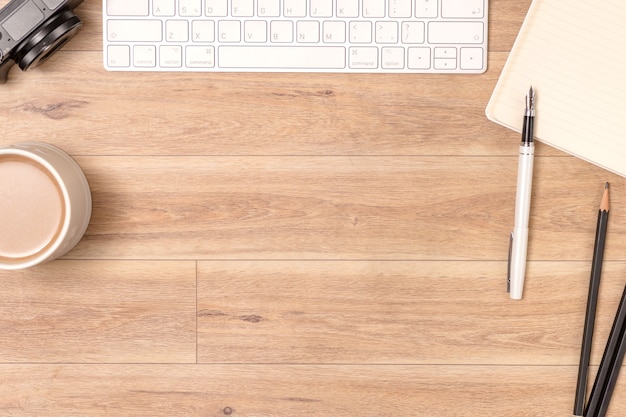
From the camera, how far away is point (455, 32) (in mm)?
659

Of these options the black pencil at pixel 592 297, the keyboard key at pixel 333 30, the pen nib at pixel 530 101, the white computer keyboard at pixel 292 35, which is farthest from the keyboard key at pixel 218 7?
the black pencil at pixel 592 297

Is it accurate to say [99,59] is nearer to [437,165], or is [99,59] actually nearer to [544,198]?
[437,165]

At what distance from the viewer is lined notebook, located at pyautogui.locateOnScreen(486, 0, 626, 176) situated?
25.4 inches

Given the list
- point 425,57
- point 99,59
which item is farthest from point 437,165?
point 99,59

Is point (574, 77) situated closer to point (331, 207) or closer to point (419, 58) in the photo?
point (419, 58)

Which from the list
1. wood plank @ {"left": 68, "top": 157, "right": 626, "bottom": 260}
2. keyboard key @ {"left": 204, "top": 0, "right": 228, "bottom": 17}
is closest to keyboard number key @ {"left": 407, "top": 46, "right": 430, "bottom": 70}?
wood plank @ {"left": 68, "top": 157, "right": 626, "bottom": 260}

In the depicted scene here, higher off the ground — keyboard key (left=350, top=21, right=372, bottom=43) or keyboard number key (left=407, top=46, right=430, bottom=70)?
keyboard key (left=350, top=21, right=372, bottom=43)

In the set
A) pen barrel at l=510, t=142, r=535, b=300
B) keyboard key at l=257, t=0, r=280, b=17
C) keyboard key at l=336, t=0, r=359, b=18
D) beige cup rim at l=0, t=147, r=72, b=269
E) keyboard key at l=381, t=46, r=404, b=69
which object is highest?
keyboard key at l=257, t=0, r=280, b=17

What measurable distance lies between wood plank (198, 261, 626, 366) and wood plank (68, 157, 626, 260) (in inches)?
0.8

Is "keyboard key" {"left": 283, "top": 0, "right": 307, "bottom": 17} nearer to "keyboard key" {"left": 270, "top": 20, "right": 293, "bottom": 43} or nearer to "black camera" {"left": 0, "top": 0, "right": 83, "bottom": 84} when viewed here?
"keyboard key" {"left": 270, "top": 20, "right": 293, "bottom": 43}

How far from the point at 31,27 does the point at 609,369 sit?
2.37 feet

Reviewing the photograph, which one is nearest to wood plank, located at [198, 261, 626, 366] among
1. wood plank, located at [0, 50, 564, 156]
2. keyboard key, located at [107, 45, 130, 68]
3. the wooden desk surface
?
the wooden desk surface

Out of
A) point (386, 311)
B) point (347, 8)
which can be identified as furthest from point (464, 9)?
point (386, 311)

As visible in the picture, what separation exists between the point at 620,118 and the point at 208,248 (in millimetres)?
474
